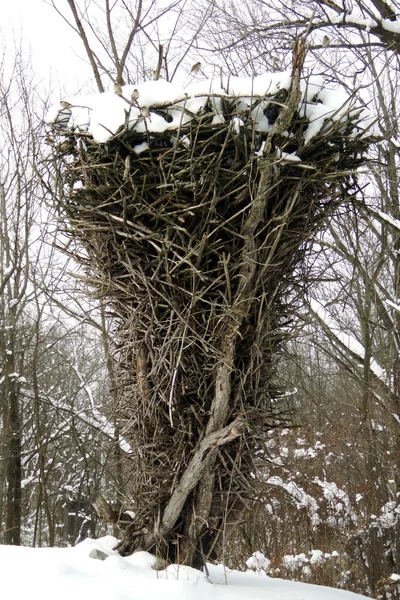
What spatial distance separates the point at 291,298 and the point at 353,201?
1.85 feet

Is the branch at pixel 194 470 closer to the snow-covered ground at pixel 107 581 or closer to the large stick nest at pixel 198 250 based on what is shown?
the large stick nest at pixel 198 250

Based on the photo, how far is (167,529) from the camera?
2.48 meters

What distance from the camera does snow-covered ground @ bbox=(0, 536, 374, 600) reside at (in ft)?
5.74

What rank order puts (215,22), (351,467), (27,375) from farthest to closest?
1. (27,375)
2. (351,467)
3. (215,22)

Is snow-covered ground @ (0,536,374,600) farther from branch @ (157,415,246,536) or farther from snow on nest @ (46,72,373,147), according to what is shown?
snow on nest @ (46,72,373,147)

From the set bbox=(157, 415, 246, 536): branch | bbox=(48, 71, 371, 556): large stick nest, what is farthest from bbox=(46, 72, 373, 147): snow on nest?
bbox=(157, 415, 246, 536): branch

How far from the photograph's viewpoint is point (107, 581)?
1.90 metres

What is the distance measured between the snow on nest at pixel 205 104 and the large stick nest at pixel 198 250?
0.10ft

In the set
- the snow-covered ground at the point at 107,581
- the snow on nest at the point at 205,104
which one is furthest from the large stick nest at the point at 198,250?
the snow-covered ground at the point at 107,581

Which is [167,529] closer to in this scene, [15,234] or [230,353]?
[230,353]

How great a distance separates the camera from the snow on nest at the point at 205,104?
222 cm

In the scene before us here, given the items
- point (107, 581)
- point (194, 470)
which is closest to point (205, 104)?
point (194, 470)

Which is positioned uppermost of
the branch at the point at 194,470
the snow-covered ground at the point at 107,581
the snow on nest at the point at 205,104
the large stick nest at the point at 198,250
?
the snow on nest at the point at 205,104

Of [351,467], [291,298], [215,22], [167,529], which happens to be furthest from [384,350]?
[167,529]
